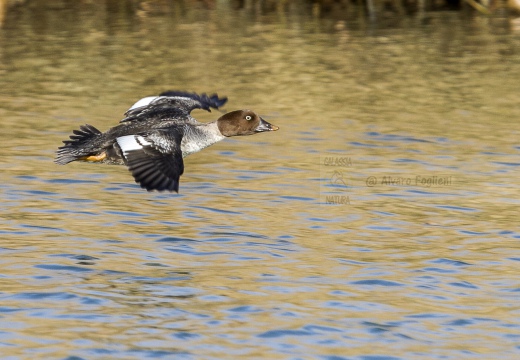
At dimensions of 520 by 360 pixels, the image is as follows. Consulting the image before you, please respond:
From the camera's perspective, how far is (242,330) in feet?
28.0

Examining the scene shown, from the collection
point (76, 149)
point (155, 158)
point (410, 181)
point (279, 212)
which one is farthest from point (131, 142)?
point (410, 181)

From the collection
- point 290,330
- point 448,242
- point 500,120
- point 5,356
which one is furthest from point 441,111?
point 5,356

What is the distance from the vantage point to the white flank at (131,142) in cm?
1065

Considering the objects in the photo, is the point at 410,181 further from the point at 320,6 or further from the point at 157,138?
the point at 320,6

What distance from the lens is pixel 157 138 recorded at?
35.6 feet

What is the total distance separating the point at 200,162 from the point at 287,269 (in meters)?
4.49

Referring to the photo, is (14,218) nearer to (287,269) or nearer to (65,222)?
(65,222)

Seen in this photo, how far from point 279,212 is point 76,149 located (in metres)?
2.22

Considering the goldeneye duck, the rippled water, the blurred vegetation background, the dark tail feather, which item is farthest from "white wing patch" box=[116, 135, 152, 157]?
the blurred vegetation background

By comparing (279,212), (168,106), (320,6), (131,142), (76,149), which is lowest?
(279,212)

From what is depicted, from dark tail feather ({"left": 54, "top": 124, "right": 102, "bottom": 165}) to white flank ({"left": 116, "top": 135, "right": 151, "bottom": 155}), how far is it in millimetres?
412

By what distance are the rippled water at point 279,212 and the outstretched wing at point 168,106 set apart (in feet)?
3.23
